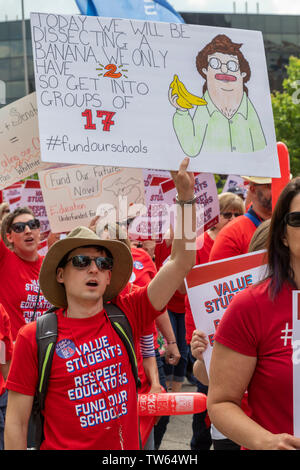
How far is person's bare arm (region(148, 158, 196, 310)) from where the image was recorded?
3.17 metres

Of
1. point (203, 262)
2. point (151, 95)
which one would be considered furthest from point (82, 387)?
point (203, 262)

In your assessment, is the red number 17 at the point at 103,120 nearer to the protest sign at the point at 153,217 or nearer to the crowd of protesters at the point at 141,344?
the crowd of protesters at the point at 141,344

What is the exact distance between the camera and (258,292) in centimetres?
238

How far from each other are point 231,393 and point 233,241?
217 centimetres

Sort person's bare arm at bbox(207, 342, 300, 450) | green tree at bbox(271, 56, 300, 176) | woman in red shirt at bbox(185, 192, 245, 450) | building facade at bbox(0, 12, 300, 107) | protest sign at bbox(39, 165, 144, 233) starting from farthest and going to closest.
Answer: building facade at bbox(0, 12, 300, 107) → green tree at bbox(271, 56, 300, 176) → protest sign at bbox(39, 165, 144, 233) → woman in red shirt at bbox(185, 192, 245, 450) → person's bare arm at bbox(207, 342, 300, 450)

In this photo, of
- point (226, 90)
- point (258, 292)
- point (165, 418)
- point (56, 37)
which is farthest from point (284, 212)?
point (165, 418)

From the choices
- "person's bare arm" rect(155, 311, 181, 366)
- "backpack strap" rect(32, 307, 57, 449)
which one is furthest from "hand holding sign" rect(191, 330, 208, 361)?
"person's bare arm" rect(155, 311, 181, 366)

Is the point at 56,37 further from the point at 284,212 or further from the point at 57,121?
the point at 284,212

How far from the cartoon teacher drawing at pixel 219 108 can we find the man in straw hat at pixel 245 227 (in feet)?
4.15

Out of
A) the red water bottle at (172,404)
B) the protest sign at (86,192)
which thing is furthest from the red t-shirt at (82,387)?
the protest sign at (86,192)

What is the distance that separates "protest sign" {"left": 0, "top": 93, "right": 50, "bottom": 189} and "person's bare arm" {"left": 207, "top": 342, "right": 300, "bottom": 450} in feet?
7.39

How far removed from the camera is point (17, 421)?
3.03 meters

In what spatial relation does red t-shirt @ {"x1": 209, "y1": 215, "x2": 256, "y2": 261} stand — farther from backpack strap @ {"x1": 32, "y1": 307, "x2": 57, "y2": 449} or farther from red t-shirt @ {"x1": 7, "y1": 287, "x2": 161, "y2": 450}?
backpack strap @ {"x1": 32, "y1": 307, "x2": 57, "y2": 449}
